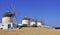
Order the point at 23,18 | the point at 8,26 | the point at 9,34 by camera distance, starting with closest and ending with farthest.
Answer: the point at 9,34, the point at 8,26, the point at 23,18

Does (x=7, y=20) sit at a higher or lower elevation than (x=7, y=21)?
higher

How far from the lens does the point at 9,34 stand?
1574cm

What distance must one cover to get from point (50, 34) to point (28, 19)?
728 inches

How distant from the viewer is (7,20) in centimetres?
2867

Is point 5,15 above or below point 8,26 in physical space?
above

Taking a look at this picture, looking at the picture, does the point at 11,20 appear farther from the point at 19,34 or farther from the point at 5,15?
the point at 19,34

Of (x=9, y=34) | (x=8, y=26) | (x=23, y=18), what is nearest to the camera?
→ (x=9, y=34)

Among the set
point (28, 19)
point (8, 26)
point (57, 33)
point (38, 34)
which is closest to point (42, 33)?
point (38, 34)

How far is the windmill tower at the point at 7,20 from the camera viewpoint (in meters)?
28.3

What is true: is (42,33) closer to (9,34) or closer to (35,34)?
(35,34)

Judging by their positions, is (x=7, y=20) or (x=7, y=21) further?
(x=7, y=20)

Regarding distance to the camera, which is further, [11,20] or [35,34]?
[11,20]

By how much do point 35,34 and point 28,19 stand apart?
1825 centimetres

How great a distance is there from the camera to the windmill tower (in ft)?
92.9
